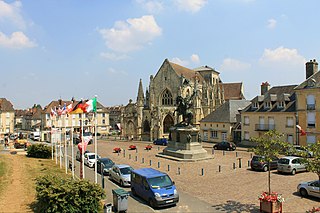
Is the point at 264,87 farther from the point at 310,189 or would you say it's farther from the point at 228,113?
the point at 310,189

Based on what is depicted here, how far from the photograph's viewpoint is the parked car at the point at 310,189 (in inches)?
498

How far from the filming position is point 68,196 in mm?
9938

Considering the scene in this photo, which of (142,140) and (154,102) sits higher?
(154,102)

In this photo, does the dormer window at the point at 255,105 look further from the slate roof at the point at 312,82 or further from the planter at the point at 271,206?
the planter at the point at 271,206

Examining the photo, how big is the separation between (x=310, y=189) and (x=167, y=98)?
133ft

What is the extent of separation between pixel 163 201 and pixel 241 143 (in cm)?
2767

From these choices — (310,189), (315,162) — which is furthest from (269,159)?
(310,189)

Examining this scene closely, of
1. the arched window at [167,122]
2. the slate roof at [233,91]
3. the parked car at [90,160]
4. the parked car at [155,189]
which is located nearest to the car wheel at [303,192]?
the parked car at [155,189]

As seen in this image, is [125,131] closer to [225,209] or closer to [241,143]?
[241,143]

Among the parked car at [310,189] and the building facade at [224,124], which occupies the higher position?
the building facade at [224,124]

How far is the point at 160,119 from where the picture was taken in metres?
48.0

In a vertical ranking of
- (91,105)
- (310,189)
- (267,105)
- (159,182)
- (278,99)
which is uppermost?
(278,99)

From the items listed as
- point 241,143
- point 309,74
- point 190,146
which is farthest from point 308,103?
point 190,146

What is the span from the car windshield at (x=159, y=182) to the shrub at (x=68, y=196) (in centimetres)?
272
